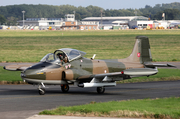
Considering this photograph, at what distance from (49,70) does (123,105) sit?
19.5 feet

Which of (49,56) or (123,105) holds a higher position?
(49,56)

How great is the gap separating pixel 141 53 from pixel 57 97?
7251 mm

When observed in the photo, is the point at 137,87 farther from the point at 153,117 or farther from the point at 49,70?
the point at 153,117

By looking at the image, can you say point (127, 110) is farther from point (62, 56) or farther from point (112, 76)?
point (62, 56)

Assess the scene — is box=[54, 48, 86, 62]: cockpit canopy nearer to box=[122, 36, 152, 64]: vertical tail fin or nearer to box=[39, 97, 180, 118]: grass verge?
box=[122, 36, 152, 64]: vertical tail fin

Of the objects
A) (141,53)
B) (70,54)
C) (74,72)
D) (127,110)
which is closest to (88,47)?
(141,53)

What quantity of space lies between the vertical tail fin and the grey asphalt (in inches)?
73.9

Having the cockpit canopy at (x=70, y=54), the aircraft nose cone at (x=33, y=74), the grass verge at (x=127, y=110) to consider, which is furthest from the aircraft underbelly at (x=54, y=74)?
the grass verge at (x=127, y=110)

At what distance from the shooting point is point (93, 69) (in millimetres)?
19938

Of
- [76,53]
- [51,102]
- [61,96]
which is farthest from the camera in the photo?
[76,53]

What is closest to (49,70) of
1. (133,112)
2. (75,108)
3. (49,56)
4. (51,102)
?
(49,56)

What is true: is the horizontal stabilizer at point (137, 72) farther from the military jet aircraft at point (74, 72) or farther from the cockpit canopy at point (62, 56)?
the cockpit canopy at point (62, 56)

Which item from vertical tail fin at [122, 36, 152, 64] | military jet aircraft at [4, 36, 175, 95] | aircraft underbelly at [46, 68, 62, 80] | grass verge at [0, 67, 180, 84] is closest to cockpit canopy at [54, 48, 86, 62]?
military jet aircraft at [4, 36, 175, 95]

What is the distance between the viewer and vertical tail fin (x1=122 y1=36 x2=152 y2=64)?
72.6ft
